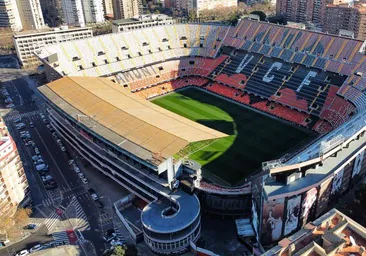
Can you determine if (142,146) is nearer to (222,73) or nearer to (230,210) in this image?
(230,210)

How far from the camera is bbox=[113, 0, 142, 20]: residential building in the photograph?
16750 cm

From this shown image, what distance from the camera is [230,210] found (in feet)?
164

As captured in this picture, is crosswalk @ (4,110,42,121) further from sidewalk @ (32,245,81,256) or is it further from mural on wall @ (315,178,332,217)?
mural on wall @ (315,178,332,217)

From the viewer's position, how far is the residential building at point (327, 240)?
1098 inches

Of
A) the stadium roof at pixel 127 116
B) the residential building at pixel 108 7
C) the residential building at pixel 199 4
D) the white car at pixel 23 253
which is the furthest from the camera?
the residential building at pixel 108 7

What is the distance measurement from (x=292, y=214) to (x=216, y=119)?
38423 mm

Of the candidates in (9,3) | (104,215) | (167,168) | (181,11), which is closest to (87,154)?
(104,215)

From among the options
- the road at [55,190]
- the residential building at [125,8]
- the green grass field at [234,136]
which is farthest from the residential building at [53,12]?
the green grass field at [234,136]

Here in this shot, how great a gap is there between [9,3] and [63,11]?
81.4 ft

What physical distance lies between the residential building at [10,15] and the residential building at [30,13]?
8.74 feet

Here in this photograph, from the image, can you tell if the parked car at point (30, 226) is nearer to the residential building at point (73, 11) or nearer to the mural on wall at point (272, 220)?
A: the mural on wall at point (272, 220)

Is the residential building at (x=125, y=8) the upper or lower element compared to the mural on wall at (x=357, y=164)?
upper

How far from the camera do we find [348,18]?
129375 mm

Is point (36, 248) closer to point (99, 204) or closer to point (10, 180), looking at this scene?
point (99, 204)
